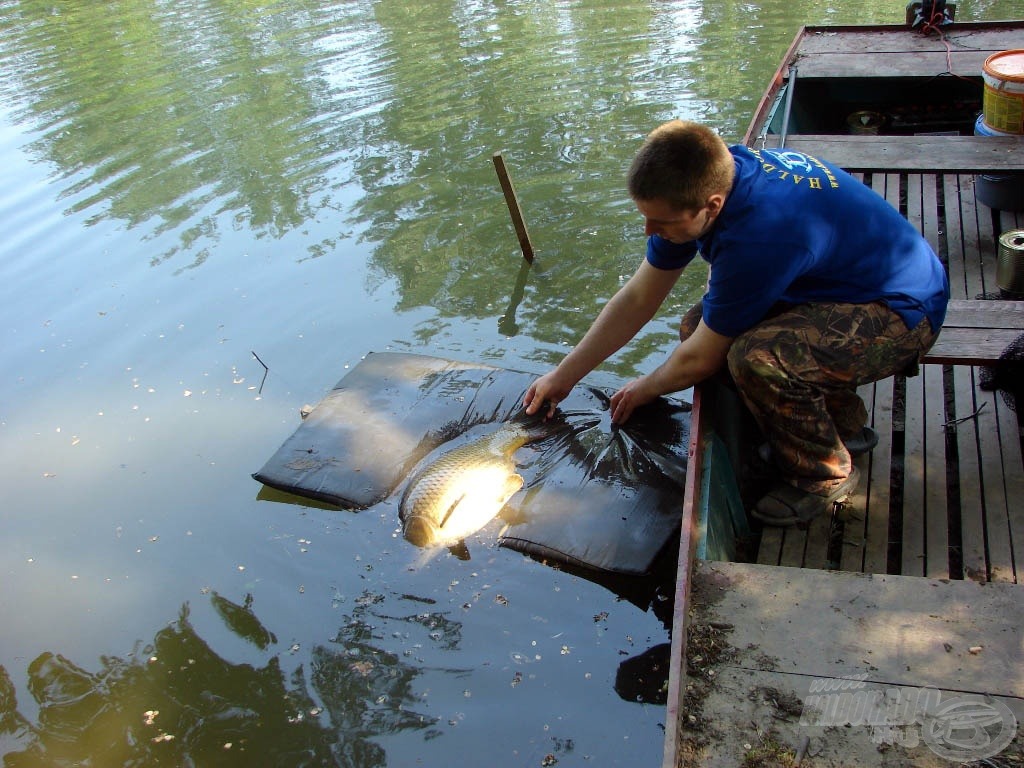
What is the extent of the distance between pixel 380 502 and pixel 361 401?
77 cm

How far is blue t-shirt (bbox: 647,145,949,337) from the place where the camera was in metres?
2.91

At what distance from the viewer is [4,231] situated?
26.2 ft

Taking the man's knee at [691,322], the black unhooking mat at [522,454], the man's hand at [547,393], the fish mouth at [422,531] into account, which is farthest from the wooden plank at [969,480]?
the fish mouth at [422,531]

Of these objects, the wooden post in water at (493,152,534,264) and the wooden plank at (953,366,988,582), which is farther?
the wooden post in water at (493,152,534,264)

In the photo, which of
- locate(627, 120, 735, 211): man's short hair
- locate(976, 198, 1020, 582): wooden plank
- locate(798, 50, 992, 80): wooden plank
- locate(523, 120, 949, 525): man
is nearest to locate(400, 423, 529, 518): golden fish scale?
locate(523, 120, 949, 525): man

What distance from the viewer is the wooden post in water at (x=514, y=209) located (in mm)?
6090

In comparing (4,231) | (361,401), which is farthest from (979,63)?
(4,231)

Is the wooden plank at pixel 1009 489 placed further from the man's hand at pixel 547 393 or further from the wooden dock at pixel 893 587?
the man's hand at pixel 547 393

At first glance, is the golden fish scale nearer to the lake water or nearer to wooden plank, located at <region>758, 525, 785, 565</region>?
the lake water

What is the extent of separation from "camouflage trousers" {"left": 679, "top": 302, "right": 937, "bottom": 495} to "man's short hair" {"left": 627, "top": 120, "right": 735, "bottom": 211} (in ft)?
1.85

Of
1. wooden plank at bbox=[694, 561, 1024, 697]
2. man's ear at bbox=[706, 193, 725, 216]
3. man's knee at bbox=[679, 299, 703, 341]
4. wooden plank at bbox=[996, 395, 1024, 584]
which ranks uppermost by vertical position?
man's ear at bbox=[706, 193, 725, 216]

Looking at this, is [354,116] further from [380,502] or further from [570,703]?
[570,703]

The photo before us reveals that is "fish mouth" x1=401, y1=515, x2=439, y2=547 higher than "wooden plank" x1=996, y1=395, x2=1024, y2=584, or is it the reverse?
"wooden plank" x1=996, y1=395, x2=1024, y2=584

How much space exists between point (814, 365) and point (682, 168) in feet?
2.78
